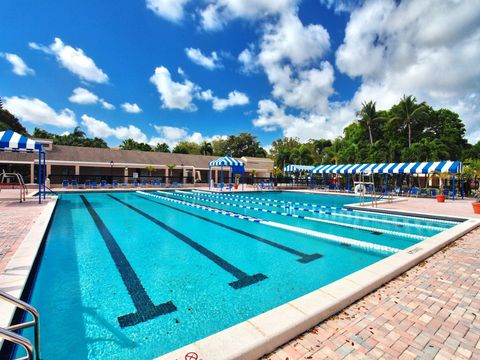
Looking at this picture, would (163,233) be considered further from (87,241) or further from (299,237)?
(299,237)

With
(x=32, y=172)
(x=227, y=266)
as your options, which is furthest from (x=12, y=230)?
(x=32, y=172)

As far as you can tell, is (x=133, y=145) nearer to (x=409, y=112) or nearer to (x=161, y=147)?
(x=161, y=147)

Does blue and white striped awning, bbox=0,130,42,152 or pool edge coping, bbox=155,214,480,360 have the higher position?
blue and white striped awning, bbox=0,130,42,152

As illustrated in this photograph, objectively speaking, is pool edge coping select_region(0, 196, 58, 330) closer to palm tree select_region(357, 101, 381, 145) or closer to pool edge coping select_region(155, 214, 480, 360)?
pool edge coping select_region(155, 214, 480, 360)

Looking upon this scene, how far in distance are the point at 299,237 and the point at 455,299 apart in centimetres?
402

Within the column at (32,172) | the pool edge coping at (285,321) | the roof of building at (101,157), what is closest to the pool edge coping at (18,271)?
the pool edge coping at (285,321)

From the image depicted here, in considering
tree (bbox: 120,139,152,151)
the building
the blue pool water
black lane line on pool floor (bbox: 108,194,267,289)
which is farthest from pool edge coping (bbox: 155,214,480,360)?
tree (bbox: 120,139,152,151)

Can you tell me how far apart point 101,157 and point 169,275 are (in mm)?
27085

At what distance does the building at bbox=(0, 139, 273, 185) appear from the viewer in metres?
22.6

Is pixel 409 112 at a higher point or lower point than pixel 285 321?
higher

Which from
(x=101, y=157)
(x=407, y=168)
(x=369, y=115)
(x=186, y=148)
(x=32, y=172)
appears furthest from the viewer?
(x=186, y=148)

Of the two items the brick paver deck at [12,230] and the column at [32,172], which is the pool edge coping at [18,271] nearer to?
the brick paver deck at [12,230]

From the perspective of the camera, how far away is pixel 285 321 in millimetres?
2369

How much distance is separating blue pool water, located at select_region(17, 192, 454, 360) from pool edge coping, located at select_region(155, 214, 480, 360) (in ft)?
2.39
